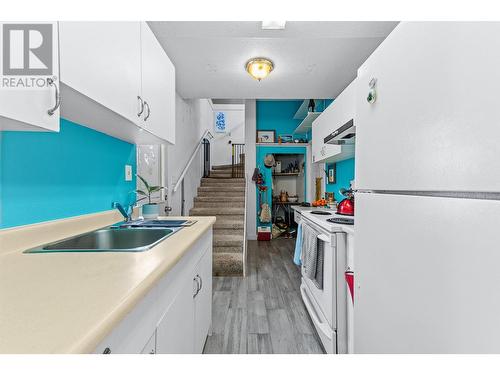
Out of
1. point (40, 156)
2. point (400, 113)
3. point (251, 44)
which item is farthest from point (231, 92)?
point (400, 113)

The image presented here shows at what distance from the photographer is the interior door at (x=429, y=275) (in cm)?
49

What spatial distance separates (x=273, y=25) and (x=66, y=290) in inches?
84.9

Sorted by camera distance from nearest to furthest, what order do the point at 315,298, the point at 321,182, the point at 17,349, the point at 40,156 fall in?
the point at 17,349 → the point at 40,156 → the point at 315,298 → the point at 321,182

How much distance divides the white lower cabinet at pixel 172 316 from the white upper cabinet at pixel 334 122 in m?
1.59

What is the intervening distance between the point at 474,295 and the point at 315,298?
1597mm

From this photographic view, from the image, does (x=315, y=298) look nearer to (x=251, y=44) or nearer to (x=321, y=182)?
(x=251, y=44)

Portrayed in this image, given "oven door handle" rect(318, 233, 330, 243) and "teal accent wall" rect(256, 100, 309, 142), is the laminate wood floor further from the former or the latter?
"teal accent wall" rect(256, 100, 309, 142)

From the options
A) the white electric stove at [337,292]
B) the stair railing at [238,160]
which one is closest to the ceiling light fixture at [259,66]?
the white electric stove at [337,292]

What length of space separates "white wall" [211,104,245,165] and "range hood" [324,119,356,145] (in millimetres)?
5167

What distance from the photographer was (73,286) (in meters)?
0.60

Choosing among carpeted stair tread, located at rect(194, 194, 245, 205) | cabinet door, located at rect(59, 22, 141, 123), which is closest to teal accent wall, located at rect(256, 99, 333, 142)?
carpeted stair tread, located at rect(194, 194, 245, 205)
